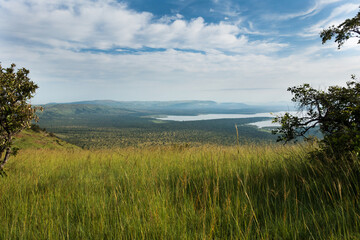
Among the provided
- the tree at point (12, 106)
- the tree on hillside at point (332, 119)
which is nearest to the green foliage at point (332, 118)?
the tree on hillside at point (332, 119)

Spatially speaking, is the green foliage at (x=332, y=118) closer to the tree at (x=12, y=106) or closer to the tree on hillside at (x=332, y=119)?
the tree on hillside at (x=332, y=119)

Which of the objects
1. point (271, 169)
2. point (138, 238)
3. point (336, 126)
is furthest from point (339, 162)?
point (138, 238)

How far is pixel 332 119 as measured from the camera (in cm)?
382

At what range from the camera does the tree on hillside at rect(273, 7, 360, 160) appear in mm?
3215

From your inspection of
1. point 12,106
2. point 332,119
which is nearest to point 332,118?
point 332,119

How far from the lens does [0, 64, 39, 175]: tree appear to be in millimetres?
4254

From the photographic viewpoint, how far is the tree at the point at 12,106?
4254mm

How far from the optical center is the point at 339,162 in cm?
358

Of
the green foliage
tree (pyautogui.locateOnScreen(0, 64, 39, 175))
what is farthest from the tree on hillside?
tree (pyautogui.locateOnScreen(0, 64, 39, 175))

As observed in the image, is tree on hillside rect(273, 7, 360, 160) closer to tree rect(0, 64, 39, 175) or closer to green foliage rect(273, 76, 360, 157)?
green foliage rect(273, 76, 360, 157)

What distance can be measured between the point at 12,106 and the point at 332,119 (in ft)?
22.6

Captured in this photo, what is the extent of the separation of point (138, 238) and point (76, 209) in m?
1.39

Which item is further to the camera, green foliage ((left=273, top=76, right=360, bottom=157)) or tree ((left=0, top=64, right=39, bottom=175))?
tree ((left=0, top=64, right=39, bottom=175))

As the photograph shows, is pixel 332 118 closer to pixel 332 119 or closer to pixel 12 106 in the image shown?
pixel 332 119
